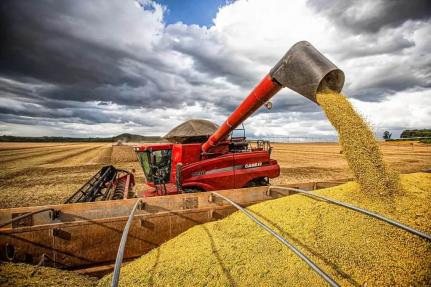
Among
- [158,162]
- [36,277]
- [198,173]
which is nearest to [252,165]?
[198,173]

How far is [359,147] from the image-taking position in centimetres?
367

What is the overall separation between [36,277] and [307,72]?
14.8 ft

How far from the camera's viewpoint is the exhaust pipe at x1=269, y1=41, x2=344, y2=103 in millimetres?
3725

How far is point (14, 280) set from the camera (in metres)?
2.58

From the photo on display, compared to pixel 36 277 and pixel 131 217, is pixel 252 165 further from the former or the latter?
pixel 36 277

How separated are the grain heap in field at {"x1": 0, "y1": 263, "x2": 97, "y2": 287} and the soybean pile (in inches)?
14.1

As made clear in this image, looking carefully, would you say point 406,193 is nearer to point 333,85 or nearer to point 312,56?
point 333,85

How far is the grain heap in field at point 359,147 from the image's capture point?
356 centimetres

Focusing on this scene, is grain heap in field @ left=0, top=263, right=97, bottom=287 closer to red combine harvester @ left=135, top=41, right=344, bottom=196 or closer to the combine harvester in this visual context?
the combine harvester

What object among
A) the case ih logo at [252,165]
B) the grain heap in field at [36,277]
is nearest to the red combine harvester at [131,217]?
the grain heap in field at [36,277]

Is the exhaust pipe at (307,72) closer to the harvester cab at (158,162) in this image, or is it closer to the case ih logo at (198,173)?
the case ih logo at (198,173)

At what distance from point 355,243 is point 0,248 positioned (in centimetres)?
467

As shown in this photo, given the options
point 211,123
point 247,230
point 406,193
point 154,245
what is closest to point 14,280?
point 154,245

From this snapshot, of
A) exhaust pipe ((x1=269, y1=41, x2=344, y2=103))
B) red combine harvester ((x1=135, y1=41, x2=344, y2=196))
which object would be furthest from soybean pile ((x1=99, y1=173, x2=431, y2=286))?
red combine harvester ((x1=135, y1=41, x2=344, y2=196))
